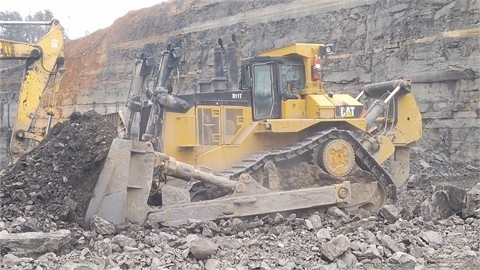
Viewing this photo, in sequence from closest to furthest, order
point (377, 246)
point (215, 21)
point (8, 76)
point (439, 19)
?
point (377, 246) < point (439, 19) < point (215, 21) < point (8, 76)

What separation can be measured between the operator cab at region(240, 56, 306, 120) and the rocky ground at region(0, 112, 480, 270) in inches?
61.2

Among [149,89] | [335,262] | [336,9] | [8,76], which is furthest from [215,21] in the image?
[335,262]

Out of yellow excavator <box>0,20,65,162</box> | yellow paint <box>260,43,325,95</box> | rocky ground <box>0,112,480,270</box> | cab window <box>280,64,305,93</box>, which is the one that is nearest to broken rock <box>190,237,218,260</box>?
rocky ground <box>0,112,480,270</box>

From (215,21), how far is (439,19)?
10.00 metres

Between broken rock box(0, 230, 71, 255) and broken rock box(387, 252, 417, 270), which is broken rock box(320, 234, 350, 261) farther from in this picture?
broken rock box(0, 230, 71, 255)

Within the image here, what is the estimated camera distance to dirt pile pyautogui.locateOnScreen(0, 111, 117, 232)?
6.60 m

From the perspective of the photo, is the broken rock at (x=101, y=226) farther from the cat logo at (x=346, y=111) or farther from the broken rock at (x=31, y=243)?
the cat logo at (x=346, y=111)

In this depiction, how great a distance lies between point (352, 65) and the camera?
18.0 m

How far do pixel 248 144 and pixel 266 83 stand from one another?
0.90 meters

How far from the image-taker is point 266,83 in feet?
28.3


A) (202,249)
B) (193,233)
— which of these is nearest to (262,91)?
(193,233)

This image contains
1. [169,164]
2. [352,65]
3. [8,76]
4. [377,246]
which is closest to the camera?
[377,246]

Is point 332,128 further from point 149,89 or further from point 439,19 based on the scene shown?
point 439,19

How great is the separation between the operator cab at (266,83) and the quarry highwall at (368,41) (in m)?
1.60
